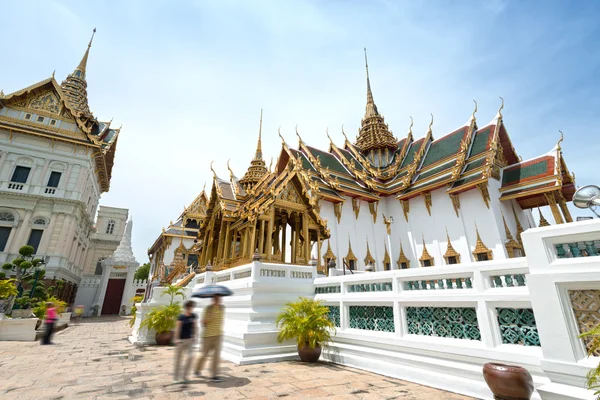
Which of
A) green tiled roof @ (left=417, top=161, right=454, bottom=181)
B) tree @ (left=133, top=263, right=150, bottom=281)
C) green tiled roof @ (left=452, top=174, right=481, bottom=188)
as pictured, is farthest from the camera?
tree @ (left=133, top=263, right=150, bottom=281)

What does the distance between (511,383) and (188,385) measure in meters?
3.86

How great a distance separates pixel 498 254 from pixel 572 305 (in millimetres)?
12973

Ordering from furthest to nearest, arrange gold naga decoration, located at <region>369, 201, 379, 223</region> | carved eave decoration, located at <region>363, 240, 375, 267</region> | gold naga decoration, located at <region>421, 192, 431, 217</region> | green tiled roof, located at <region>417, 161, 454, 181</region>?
gold naga decoration, located at <region>369, 201, 379, 223</region> < green tiled roof, located at <region>417, 161, 454, 181</region> < gold naga decoration, located at <region>421, 192, 431, 217</region> < carved eave decoration, located at <region>363, 240, 375, 267</region>

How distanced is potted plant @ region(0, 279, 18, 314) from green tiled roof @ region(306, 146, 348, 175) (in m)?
16.1

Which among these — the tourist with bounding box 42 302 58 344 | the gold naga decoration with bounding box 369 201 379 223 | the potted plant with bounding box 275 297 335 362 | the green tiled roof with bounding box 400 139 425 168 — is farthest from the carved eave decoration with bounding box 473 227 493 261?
the tourist with bounding box 42 302 58 344

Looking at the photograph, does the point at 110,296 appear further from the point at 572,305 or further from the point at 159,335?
the point at 572,305

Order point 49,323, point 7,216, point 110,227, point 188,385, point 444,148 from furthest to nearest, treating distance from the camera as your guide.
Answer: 1. point 110,227
2. point 444,148
3. point 7,216
4. point 49,323
5. point 188,385

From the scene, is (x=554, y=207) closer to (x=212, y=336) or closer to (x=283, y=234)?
(x=283, y=234)

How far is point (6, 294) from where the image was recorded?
10.5 metres

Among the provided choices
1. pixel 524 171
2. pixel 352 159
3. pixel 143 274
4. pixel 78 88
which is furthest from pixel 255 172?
pixel 143 274

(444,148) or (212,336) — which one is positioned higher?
(444,148)

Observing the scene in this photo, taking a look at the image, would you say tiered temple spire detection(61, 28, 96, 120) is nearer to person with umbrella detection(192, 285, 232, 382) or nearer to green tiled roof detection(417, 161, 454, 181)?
green tiled roof detection(417, 161, 454, 181)

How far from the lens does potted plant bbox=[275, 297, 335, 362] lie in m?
5.42

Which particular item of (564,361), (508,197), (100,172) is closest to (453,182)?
(508,197)
